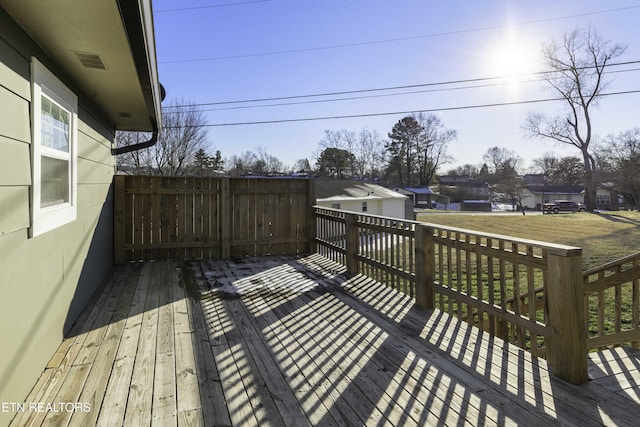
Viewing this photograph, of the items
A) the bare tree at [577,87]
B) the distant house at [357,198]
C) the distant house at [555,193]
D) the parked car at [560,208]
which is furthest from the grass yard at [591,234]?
the distant house at [555,193]

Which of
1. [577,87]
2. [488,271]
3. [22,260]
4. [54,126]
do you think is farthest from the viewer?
[577,87]

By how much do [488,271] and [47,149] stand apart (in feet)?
10.8

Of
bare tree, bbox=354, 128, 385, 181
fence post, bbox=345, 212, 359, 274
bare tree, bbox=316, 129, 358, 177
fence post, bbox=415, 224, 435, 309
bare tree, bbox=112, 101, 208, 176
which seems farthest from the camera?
bare tree, bbox=354, 128, 385, 181

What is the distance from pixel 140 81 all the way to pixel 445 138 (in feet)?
117

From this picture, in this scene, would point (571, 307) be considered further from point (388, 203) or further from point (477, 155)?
point (477, 155)

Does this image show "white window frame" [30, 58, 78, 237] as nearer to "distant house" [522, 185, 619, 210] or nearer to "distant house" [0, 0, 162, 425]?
"distant house" [0, 0, 162, 425]

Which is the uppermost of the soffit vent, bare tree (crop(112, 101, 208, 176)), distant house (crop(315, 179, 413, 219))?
bare tree (crop(112, 101, 208, 176))

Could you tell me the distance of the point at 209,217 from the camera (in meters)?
6.05

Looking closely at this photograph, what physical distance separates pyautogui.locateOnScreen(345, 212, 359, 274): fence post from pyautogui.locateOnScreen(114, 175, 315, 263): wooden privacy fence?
5.53 feet

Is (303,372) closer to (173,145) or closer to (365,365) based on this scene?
(365,365)

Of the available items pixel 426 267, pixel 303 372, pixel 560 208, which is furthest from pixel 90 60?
pixel 560 208

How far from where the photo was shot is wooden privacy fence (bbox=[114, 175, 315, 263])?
564 centimetres

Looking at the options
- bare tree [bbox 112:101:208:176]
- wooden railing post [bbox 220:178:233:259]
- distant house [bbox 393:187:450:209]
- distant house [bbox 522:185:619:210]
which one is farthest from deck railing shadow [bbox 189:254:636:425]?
distant house [bbox 522:185:619:210]

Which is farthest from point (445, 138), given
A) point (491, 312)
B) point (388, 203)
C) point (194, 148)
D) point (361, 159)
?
point (491, 312)
